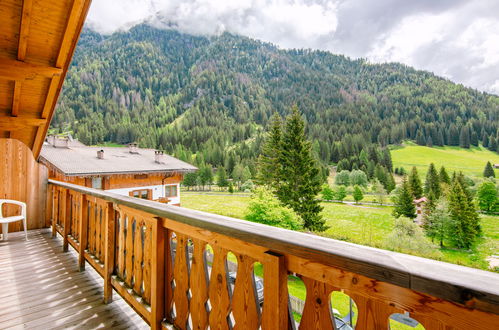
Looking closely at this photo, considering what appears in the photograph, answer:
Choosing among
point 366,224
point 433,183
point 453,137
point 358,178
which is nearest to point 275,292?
point 366,224

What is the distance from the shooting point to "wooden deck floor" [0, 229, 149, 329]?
2158 millimetres

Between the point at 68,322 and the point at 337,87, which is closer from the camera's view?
the point at 68,322


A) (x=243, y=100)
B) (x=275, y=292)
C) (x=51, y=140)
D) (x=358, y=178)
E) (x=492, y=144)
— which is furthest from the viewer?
(x=243, y=100)

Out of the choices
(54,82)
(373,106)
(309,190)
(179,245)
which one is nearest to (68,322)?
(179,245)

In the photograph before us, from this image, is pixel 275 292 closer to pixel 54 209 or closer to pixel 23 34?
pixel 23 34

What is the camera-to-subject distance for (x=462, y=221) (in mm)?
28531

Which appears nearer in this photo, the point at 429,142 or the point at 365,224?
the point at 365,224

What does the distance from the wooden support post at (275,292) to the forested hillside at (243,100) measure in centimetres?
5257

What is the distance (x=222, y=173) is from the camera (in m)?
51.2

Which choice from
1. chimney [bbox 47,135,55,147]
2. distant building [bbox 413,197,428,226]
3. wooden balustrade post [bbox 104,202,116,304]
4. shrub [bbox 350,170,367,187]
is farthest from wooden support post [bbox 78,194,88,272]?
shrub [bbox 350,170,367,187]

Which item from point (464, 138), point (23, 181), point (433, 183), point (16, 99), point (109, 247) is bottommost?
point (433, 183)

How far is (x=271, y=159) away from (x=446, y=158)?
67365 mm

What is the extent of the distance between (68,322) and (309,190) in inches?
856

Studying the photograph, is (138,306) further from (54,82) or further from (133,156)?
(133,156)
